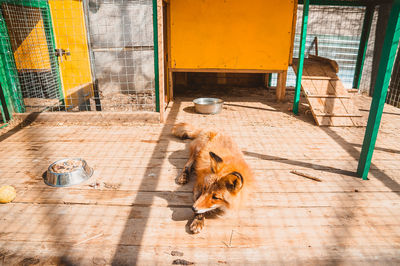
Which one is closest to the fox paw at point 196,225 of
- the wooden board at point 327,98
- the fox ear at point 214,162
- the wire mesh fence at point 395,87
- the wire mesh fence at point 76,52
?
the fox ear at point 214,162

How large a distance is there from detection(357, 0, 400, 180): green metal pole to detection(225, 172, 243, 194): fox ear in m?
1.59

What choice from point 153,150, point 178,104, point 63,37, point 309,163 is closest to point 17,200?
point 153,150

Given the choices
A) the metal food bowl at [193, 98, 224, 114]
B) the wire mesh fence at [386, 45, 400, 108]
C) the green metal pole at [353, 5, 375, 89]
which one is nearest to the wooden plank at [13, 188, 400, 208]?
the metal food bowl at [193, 98, 224, 114]

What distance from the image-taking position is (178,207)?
2.14 meters

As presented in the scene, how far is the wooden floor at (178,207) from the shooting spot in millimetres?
1689

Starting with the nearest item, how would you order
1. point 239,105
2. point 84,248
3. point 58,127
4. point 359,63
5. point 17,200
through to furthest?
1. point 84,248
2. point 17,200
3. point 58,127
4. point 239,105
5. point 359,63

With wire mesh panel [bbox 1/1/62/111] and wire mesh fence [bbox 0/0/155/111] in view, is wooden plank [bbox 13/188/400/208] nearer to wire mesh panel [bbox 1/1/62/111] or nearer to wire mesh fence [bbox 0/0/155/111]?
wire mesh fence [bbox 0/0/155/111]

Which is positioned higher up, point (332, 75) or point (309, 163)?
point (332, 75)

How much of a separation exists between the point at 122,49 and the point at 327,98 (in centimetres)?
490

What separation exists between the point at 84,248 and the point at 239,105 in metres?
4.27

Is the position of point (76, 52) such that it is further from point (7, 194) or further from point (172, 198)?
point (172, 198)

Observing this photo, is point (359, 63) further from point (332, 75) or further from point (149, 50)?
point (149, 50)

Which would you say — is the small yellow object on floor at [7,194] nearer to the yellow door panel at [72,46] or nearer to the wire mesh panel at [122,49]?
the yellow door panel at [72,46]

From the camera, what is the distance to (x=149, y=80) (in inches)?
264
